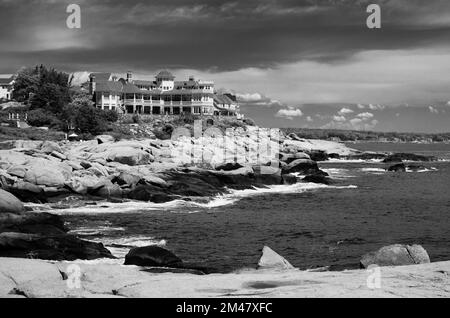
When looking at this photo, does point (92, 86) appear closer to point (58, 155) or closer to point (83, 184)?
point (58, 155)

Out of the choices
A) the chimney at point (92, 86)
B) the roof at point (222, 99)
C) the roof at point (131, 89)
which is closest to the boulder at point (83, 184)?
the roof at point (131, 89)

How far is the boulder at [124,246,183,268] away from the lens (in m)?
20.3

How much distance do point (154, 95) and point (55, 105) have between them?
27.8m

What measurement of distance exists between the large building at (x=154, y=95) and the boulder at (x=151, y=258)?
96112 millimetres

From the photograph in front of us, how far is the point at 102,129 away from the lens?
86.4 meters

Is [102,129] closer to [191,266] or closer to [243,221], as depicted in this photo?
[243,221]

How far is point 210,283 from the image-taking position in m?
15.4

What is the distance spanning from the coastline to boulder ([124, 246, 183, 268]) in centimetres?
259

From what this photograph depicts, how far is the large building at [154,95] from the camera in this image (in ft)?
377

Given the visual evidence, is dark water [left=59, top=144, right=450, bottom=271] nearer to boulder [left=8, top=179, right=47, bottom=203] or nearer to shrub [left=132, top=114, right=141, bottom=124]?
boulder [left=8, top=179, right=47, bottom=203]

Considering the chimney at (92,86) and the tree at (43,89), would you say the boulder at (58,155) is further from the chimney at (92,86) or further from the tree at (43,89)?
the chimney at (92,86)

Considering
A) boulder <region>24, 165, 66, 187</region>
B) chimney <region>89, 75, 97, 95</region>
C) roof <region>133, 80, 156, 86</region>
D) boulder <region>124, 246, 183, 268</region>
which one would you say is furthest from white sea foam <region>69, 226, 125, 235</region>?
roof <region>133, 80, 156, 86</region>

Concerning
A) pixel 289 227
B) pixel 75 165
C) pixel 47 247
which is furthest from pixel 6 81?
pixel 47 247
